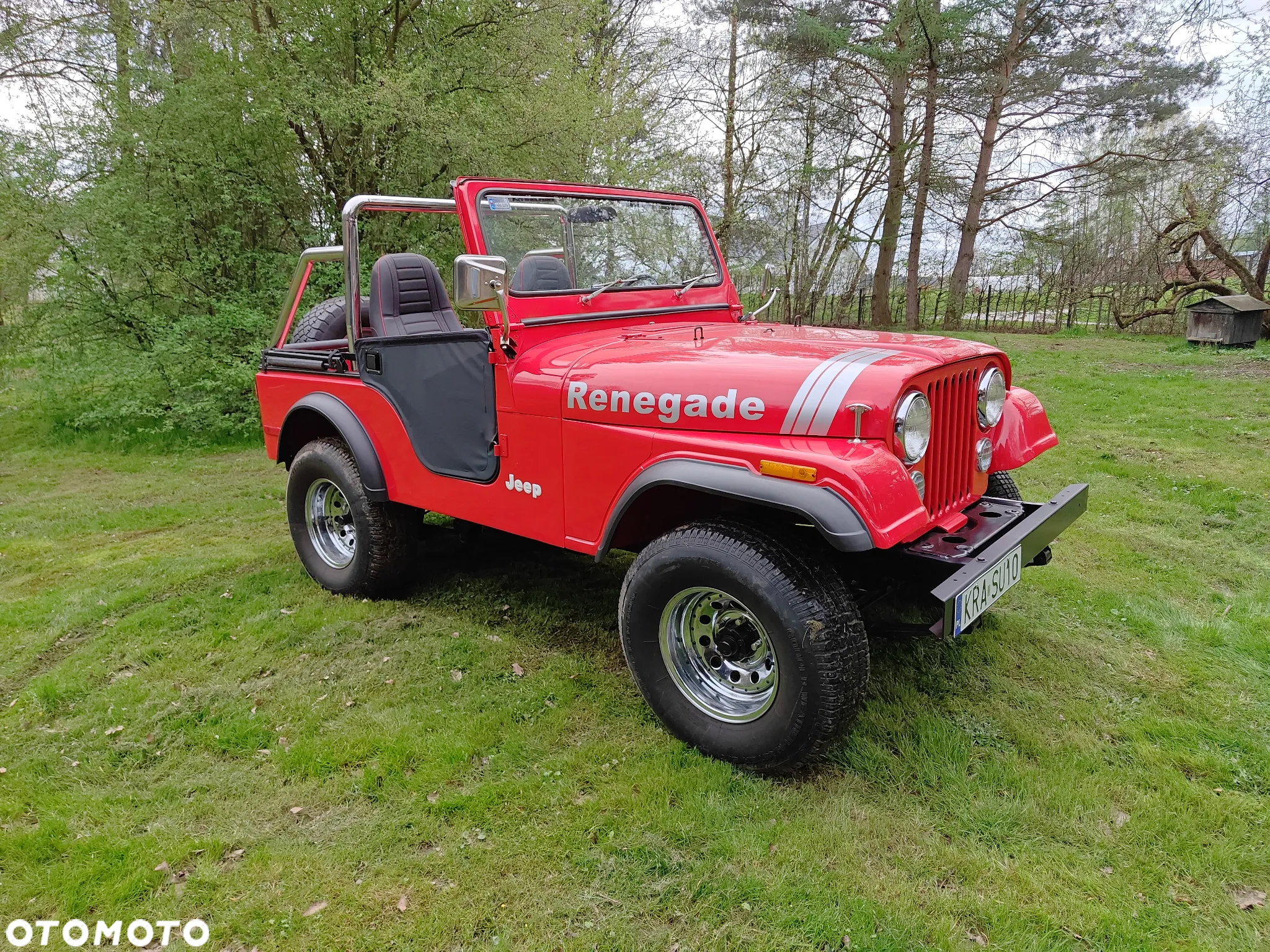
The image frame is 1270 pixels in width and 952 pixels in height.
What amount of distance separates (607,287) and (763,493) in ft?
5.69

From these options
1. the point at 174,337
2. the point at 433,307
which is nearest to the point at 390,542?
the point at 433,307

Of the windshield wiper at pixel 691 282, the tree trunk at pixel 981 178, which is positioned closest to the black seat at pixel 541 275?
the windshield wiper at pixel 691 282

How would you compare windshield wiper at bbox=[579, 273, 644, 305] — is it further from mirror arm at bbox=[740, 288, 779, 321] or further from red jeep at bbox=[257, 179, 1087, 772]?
mirror arm at bbox=[740, 288, 779, 321]

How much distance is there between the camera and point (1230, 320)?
12.2m

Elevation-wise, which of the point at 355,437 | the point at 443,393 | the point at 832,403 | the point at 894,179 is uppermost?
the point at 894,179

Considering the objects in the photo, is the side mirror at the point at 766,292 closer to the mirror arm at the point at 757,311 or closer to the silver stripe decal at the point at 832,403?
the mirror arm at the point at 757,311

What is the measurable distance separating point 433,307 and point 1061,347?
12467 mm

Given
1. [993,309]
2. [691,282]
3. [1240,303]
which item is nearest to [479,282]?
[691,282]

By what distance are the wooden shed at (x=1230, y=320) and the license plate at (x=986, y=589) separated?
12787mm

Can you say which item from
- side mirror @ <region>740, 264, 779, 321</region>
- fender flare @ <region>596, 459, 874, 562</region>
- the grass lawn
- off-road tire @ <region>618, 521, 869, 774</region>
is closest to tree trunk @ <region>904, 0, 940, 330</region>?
side mirror @ <region>740, 264, 779, 321</region>

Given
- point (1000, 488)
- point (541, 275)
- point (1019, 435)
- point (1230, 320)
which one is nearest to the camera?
point (1019, 435)

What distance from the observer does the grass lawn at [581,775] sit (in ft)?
6.92

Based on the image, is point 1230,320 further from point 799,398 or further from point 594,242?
point 799,398

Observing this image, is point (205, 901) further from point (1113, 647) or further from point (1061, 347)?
point (1061, 347)
